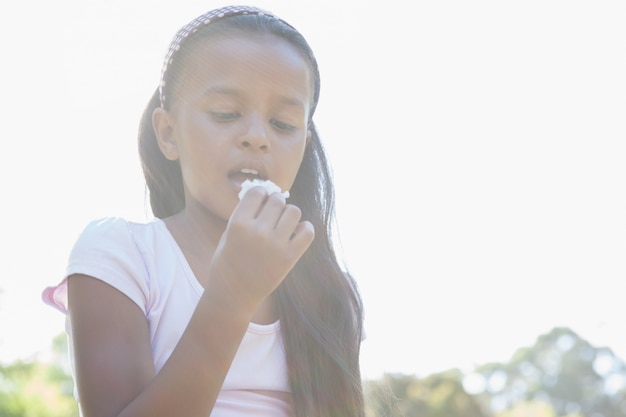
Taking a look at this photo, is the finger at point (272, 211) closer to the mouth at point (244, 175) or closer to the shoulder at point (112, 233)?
the mouth at point (244, 175)

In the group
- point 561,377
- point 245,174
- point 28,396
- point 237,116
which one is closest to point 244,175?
point 245,174

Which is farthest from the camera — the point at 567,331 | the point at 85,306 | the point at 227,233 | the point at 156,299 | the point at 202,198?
the point at 567,331

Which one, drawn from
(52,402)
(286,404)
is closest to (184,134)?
(286,404)

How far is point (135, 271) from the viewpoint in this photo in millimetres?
1776

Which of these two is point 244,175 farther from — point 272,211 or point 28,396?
point 28,396

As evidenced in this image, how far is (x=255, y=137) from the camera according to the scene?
1.82 meters

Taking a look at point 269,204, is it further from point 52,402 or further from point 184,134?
point 52,402

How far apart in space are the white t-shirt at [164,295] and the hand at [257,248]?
316mm

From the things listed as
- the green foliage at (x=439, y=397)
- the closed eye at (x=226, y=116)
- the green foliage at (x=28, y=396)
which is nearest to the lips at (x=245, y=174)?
the closed eye at (x=226, y=116)

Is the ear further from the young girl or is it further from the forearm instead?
the forearm

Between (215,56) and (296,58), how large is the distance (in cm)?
19

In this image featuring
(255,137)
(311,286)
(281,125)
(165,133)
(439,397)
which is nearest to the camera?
(255,137)

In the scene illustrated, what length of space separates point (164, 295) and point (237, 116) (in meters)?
0.40

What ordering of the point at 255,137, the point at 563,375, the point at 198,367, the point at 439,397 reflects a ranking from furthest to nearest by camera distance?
the point at 563,375 → the point at 439,397 → the point at 255,137 → the point at 198,367
